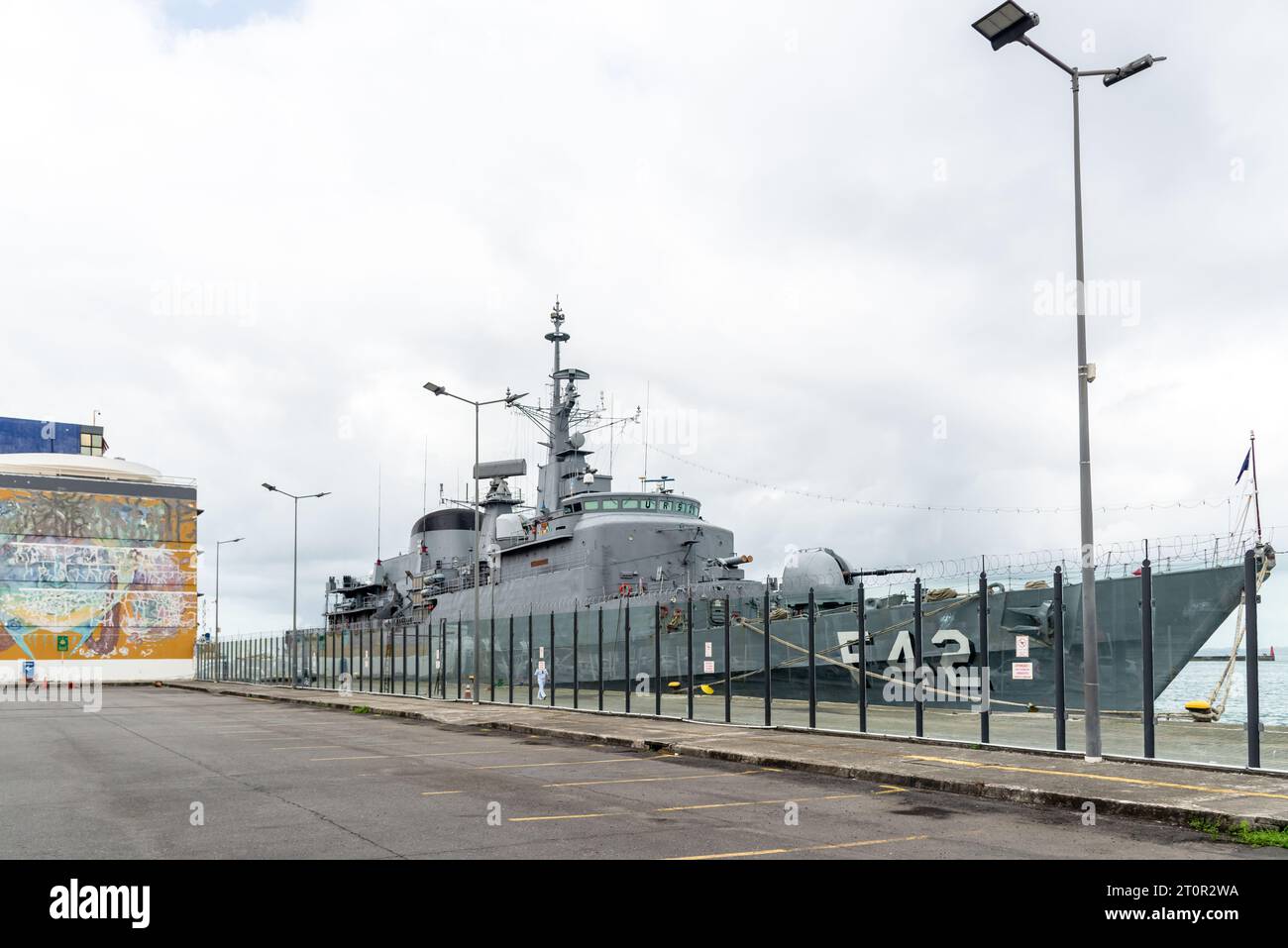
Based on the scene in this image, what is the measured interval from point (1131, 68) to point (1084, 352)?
3846mm

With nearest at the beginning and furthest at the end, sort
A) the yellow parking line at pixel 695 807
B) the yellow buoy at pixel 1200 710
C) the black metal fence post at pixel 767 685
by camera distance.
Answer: the yellow parking line at pixel 695 807
the yellow buoy at pixel 1200 710
the black metal fence post at pixel 767 685

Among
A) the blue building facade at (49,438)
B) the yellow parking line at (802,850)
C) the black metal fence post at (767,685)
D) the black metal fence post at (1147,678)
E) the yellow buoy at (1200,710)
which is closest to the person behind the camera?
the yellow parking line at (802,850)

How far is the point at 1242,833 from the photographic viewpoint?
986 cm

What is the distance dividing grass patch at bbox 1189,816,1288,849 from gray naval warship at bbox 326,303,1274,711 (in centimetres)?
596

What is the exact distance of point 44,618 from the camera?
7625 centimetres

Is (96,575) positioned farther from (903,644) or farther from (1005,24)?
(1005,24)

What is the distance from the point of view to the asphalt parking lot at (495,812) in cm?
923

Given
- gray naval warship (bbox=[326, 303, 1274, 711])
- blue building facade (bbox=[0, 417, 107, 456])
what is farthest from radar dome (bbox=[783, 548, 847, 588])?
blue building facade (bbox=[0, 417, 107, 456])

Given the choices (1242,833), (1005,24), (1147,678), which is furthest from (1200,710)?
(1005,24)

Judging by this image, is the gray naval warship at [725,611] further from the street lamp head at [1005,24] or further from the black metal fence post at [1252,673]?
the street lamp head at [1005,24]

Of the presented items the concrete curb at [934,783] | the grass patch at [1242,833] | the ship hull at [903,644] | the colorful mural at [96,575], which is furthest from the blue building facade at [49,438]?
the grass patch at [1242,833]

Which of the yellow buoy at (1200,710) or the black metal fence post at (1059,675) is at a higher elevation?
the black metal fence post at (1059,675)

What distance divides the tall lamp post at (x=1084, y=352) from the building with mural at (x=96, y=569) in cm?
7227
